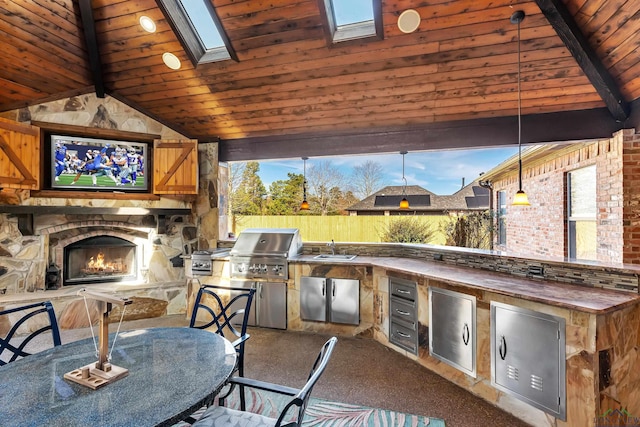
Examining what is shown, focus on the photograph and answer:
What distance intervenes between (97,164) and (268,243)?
102 inches

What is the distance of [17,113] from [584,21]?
20.2ft

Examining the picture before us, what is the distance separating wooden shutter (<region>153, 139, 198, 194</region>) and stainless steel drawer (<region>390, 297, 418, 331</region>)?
3.16m

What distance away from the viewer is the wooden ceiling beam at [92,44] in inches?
Result: 130

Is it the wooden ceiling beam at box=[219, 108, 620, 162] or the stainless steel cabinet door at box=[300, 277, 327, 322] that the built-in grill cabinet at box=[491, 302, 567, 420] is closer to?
the stainless steel cabinet door at box=[300, 277, 327, 322]

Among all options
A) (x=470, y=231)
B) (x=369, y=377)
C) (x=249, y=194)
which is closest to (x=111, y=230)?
(x=369, y=377)

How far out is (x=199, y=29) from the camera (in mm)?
3498

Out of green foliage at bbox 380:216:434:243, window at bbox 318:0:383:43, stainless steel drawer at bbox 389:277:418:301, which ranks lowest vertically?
stainless steel drawer at bbox 389:277:418:301

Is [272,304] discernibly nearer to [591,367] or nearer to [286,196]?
[591,367]

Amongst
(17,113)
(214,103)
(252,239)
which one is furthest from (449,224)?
(17,113)

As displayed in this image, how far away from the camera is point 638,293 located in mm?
2117

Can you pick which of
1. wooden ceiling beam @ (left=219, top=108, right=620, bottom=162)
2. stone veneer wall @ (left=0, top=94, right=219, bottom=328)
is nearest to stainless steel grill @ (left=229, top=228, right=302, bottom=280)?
stone veneer wall @ (left=0, top=94, right=219, bottom=328)

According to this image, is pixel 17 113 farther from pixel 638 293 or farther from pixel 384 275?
pixel 638 293

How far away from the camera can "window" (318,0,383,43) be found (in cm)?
302

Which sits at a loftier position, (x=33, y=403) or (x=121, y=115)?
(x=121, y=115)
